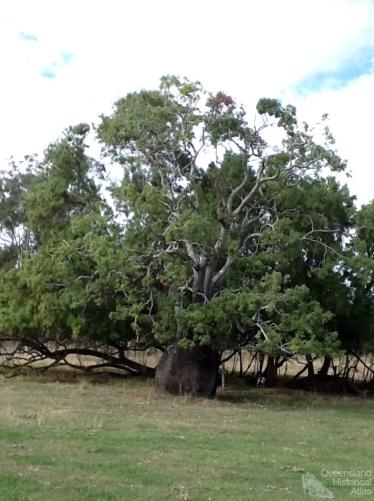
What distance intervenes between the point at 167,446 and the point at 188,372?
394 inches

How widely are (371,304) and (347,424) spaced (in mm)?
10202

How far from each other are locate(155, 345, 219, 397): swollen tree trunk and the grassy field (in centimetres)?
87

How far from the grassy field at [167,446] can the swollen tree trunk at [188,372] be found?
87cm

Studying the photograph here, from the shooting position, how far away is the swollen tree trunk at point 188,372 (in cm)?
2147

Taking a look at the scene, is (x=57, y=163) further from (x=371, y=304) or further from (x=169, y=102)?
(x=371, y=304)

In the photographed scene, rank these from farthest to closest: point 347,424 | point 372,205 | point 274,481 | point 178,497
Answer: point 372,205, point 347,424, point 274,481, point 178,497

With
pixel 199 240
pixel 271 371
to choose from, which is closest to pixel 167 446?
pixel 199 240

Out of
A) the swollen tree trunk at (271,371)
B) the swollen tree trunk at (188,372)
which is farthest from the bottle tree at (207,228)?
the swollen tree trunk at (271,371)

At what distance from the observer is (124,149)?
22391mm

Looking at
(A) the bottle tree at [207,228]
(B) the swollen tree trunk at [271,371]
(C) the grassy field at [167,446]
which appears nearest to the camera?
(C) the grassy field at [167,446]

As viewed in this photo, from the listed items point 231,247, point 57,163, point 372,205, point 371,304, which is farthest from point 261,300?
point 57,163

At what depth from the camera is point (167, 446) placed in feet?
38.0

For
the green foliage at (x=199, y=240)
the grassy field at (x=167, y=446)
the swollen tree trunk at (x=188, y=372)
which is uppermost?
the green foliage at (x=199, y=240)

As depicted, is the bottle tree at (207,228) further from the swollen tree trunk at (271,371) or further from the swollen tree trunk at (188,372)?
the swollen tree trunk at (271,371)
